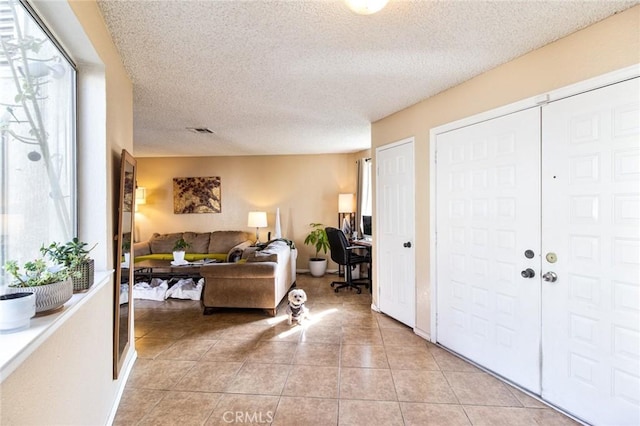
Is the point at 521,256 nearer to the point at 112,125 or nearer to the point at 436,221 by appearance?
the point at 436,221

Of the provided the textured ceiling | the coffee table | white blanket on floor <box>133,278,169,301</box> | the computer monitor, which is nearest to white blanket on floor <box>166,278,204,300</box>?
white blanket on floor <box>133,278,169,301</box>

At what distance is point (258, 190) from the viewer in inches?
261

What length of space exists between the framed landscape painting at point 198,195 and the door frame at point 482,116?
4825mm

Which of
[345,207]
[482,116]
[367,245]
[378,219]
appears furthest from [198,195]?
[482,116]

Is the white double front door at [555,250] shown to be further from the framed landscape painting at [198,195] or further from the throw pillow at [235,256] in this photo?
the framed landscape painting at [198,195]

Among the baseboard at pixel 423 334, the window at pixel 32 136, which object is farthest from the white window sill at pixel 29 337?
the baseboard at pixel 423 334

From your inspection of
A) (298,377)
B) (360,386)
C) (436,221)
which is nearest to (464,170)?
(436,221)

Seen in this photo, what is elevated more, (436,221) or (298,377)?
(436,221)

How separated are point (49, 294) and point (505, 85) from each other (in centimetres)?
304

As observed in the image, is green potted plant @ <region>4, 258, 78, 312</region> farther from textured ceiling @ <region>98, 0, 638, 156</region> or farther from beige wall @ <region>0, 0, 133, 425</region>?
textured ceiling @ <region>98, 0, 638, 156</region>

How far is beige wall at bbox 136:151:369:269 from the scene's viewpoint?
6520 millimetres

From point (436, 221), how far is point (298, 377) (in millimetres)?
1898

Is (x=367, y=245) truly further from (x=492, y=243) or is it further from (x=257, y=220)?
(x=492, y=243)

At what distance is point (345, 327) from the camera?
350 cm
